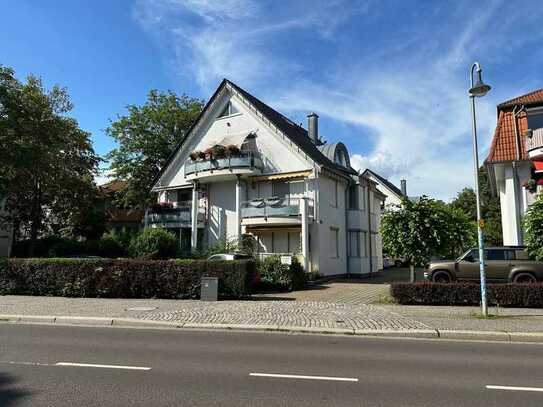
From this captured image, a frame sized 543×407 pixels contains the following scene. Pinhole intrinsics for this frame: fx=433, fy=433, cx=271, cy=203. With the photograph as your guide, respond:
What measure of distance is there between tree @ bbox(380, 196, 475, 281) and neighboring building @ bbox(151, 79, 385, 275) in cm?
698

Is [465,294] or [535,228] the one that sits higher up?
[535,228]

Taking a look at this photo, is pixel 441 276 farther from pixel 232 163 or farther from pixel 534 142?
pixel 232 163

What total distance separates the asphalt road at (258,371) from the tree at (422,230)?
809 centimetres

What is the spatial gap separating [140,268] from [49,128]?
1825cm

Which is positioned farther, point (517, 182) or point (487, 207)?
point (487, 207)

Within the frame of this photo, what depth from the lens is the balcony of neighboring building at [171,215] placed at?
1142 inches

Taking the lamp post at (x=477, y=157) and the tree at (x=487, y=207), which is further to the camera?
the tree at (x=487, y=207)

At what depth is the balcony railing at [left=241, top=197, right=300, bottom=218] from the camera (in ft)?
79.6

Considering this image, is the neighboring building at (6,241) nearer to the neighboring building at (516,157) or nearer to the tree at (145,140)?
the tree at (145,140)

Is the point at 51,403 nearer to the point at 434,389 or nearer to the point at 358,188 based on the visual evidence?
the point at 434,389

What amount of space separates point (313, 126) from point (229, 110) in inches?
284

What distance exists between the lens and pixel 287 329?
10.4m

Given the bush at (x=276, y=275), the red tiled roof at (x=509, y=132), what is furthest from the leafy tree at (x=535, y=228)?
the bush at (x=276, y=275)

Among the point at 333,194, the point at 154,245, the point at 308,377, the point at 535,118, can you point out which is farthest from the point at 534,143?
the point at 154,245
